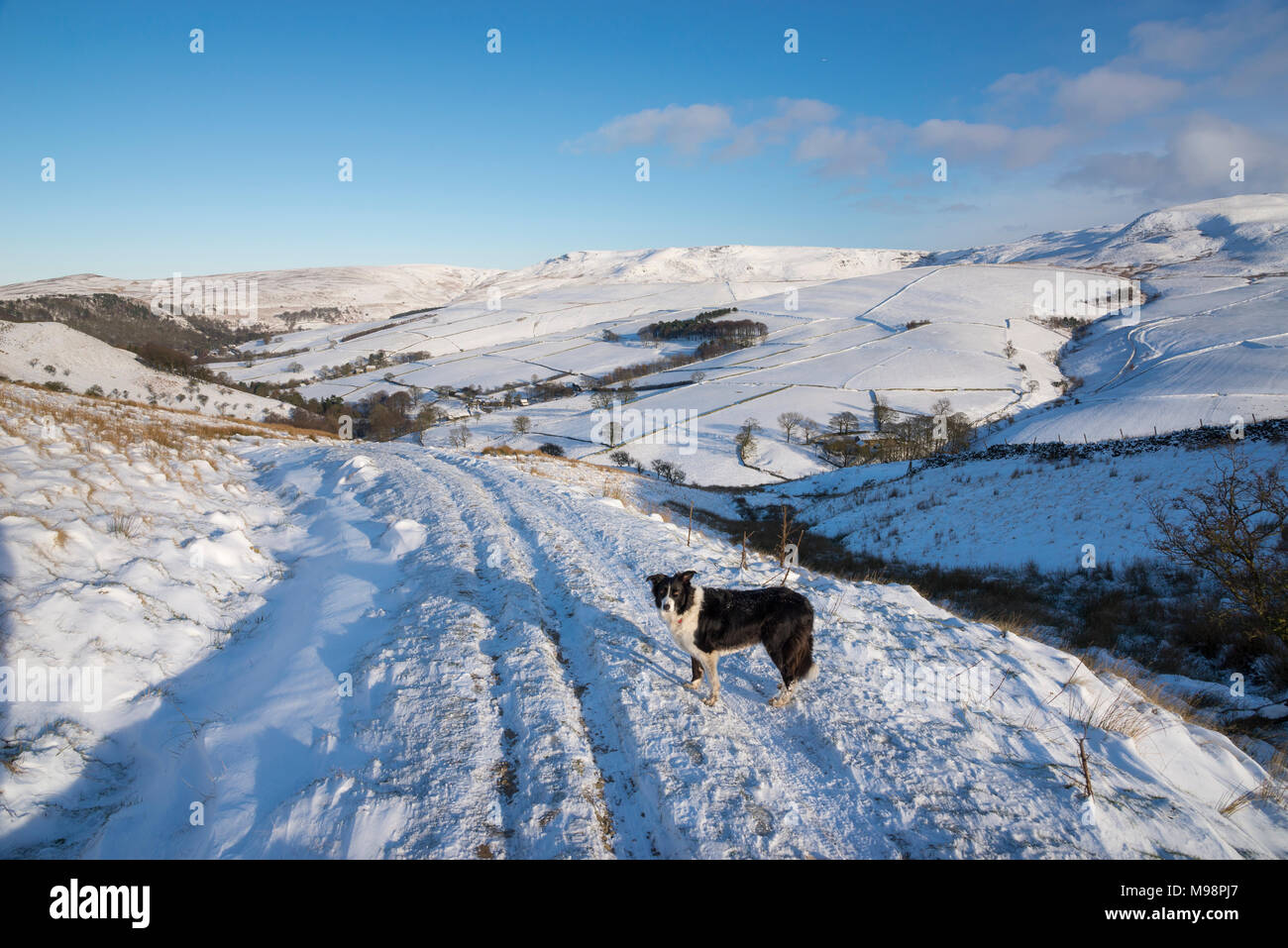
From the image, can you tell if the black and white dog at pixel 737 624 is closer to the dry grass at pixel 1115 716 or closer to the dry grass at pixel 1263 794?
the dry grass at pixel 1115 716

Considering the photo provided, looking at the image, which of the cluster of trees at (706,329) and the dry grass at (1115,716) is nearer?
the dry grass at (1115,716)

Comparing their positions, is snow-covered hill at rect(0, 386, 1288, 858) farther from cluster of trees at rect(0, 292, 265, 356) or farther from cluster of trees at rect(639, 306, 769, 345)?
cluster of trees at rect(0, 292, 265, 356)

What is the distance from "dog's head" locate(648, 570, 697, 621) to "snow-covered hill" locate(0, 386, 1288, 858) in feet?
3.64

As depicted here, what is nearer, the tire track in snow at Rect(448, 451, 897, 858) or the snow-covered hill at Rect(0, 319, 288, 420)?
the tire track in snow at Rect(448, 451, 897, 858)

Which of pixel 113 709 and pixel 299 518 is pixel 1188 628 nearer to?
pixel 113 709

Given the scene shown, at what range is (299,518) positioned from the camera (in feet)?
42.9

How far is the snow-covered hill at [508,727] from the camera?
435 cm

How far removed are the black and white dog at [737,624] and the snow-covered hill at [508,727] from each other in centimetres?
55

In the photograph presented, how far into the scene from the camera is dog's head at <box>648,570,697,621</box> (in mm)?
6109

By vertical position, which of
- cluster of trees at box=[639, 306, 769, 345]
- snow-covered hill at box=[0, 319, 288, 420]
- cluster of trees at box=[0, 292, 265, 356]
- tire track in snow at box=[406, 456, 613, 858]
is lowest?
tire track in snow at box=[406, 456, 613, 858]

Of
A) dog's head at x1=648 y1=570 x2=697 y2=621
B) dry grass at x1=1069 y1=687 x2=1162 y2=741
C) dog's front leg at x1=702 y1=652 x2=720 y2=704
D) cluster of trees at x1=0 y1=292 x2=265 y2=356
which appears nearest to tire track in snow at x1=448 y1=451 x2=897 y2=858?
dog's front leg at x1=702 y1=652 x2=720 y2=704

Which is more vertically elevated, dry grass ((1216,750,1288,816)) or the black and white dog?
the black and white dog

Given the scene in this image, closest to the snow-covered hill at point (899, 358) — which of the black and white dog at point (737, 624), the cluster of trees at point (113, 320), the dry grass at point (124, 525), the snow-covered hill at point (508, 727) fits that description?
the cluster of trees at point (113, 320)
